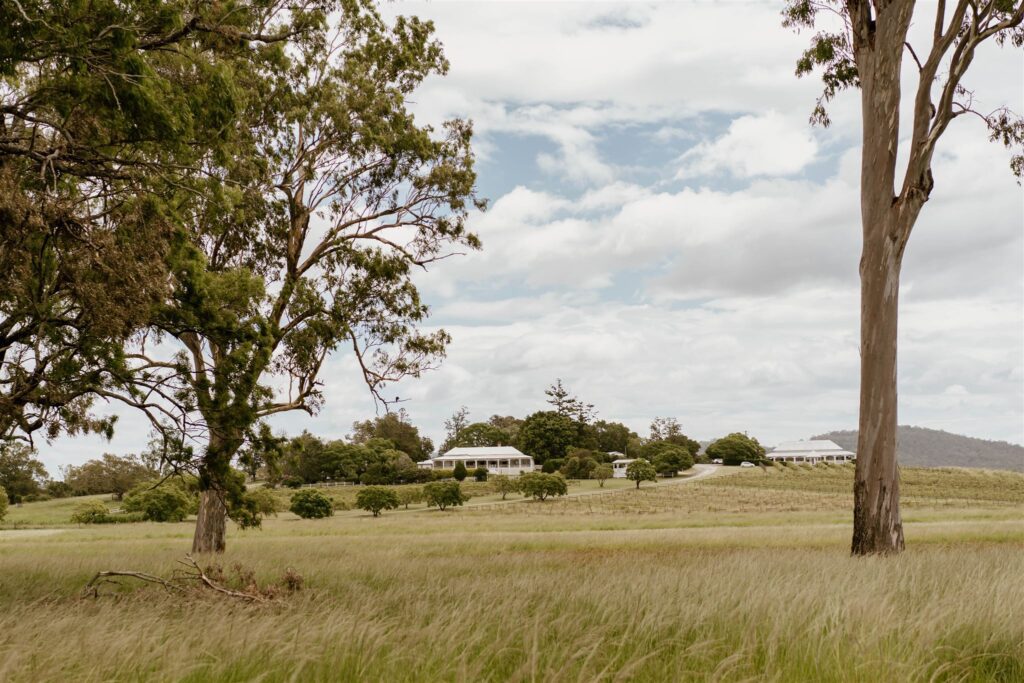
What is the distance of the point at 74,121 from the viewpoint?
28.5ft

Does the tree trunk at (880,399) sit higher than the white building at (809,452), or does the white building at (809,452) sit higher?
the tree trunk at (880,399)

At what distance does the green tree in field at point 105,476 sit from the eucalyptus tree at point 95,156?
209 feet

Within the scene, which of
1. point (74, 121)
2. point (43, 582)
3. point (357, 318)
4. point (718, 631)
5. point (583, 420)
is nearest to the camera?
point (718, 631)

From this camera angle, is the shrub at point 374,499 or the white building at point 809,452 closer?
the shrub at point 374,499

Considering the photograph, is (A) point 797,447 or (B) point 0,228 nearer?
(B) point 0,228

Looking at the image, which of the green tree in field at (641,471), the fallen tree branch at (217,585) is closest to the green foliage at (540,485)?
the green tree in field at (641,471)

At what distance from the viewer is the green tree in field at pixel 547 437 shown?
4289 inches

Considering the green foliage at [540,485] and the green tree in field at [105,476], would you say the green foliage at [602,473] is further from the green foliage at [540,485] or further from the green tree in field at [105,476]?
the green tree in field at [105,476]

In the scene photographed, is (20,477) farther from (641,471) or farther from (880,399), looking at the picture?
(880,399)

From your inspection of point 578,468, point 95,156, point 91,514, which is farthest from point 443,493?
point 95,156

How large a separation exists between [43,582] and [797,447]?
17945 cm

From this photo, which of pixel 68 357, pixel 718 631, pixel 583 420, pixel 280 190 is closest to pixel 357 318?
pixel 280 190

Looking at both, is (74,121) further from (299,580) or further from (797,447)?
(797,447)

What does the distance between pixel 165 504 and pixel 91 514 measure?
5128 millimetres
